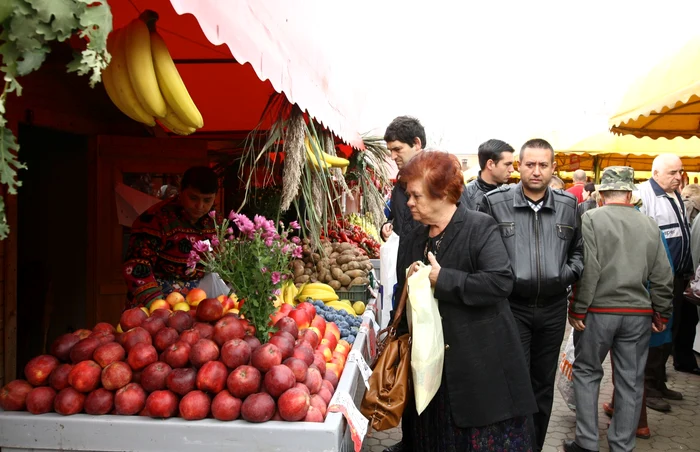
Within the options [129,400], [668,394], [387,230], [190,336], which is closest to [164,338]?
[190,336]

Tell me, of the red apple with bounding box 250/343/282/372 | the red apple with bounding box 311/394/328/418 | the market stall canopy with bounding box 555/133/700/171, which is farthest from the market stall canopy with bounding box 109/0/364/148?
the market stall canopy with bounding box 555/133/700/171

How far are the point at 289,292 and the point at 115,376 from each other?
92.6 inches

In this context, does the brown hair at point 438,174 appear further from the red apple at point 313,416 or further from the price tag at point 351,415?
the red apple at point 313,416

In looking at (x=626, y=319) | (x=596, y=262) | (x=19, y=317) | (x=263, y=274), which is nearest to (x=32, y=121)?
(x=19, y=317)

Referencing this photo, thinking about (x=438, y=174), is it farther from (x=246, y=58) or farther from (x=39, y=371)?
(x=39, y=371)

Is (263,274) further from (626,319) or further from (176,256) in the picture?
(626,319)

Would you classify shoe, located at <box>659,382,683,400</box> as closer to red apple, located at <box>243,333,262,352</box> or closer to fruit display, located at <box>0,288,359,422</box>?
fruit display, located at <box>0,288,359,422</box>

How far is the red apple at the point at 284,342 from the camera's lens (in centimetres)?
261

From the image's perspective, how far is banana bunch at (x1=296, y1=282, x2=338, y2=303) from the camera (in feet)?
15.3

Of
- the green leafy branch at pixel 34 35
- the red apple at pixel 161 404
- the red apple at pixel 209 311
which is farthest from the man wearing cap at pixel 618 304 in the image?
the green leafy branch at pixel 34 35

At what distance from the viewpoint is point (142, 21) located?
7.52 ft

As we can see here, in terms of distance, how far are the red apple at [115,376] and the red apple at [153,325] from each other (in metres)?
0.29

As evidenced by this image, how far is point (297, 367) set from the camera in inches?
99.2

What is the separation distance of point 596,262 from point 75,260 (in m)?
4.30
